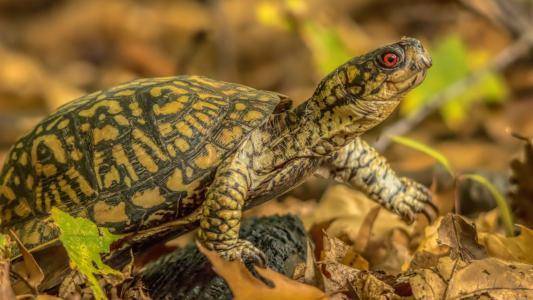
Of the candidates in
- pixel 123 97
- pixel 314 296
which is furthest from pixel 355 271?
pixel 123 97

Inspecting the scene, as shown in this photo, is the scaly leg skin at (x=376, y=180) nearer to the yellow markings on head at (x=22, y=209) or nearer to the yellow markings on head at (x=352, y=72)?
the yellow markings on head at (x=352, y=72)

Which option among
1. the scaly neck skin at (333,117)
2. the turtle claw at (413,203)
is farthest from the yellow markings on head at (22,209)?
the turtle claw at (413,203)

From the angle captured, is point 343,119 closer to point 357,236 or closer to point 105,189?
point 357,236

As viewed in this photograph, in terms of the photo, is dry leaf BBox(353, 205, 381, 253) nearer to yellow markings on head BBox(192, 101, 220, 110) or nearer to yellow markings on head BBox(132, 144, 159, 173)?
yellow markings on head BBox(192, 101, 220, 110)

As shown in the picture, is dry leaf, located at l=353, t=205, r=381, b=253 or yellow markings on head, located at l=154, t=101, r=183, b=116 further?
dry leaf, located at l=353, t=205, r=381, b=253

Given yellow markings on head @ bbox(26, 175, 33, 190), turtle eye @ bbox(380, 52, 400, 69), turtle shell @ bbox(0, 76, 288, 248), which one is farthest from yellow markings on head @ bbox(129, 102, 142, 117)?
turtle eye @ bbox(380, 52, 400, 69)
